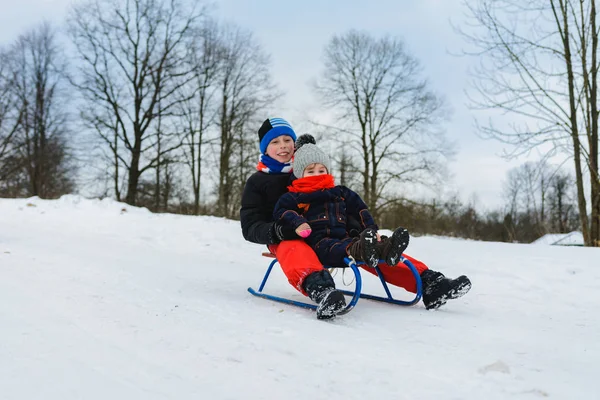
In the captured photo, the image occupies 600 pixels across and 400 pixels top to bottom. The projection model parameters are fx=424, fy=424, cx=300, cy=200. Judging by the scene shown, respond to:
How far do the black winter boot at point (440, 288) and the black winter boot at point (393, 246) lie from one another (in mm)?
449

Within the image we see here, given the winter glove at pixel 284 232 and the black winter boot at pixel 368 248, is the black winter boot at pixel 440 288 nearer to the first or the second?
the black winter boot at pixel 368 248

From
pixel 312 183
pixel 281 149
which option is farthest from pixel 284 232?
pixel 281 149

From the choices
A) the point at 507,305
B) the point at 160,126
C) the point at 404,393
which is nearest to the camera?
the point at 404,393

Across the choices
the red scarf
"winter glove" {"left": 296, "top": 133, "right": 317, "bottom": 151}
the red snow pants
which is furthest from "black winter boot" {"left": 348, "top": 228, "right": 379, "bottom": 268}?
"winter glove" {"left": 296, "top": 133, "right": 317, "bottom": 151}

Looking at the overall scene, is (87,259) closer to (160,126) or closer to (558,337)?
(558,337)

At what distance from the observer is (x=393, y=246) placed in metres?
2.51

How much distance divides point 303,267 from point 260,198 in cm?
90

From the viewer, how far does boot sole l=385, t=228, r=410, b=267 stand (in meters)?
2.50

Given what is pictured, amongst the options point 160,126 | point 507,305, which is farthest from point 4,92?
point 507,305

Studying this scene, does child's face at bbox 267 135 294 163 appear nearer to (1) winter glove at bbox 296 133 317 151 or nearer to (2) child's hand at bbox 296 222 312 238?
(1) winter glove at bbox 296 133 317 151

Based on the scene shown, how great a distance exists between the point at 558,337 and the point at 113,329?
88.5 inches

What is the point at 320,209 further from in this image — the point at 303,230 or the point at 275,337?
the point at 275,337

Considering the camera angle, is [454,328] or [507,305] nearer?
[454,328]

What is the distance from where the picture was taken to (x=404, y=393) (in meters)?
1.44
